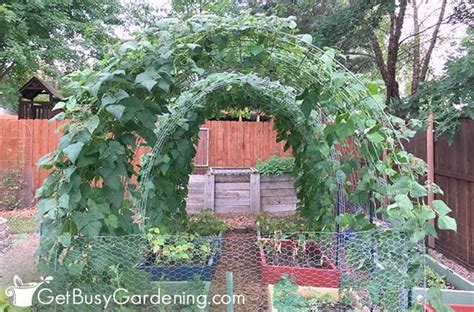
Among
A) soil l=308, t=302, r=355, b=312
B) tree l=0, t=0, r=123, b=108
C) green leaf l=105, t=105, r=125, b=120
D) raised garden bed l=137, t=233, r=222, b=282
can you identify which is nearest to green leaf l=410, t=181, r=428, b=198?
soil l=308, t=302, r=355, b=312

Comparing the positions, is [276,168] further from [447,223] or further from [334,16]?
[447,223]

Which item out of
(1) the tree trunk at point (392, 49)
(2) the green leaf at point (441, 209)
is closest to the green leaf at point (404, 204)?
(2) the green leaf at point (441, 209)

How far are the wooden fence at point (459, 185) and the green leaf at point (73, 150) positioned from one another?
3323 millimetres

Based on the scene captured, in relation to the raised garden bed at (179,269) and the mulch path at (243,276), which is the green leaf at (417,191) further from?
the raised garden bed at (179,269)

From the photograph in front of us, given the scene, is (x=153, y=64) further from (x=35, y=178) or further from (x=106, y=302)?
(x=35, y=178)

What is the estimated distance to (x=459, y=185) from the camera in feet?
12.6

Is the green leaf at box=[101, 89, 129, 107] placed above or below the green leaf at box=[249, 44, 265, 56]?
below

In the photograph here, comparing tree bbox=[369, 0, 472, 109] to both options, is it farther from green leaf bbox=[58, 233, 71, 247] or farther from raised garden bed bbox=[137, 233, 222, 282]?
green leaf bbox=[58, 233, 71, 247]

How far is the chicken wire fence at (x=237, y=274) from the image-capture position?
1.77 meters

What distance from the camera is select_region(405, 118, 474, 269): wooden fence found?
3.59 m

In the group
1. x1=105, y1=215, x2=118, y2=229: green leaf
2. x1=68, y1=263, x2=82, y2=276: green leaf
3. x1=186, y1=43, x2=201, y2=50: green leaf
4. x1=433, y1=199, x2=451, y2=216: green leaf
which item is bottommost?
x1=68, y1=263, x2=82, y2=276: green leaf

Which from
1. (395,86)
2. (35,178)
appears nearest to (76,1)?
(35,178)

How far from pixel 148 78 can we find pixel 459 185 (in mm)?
3394

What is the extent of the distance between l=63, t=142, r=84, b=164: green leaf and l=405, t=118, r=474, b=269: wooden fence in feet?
10.9
